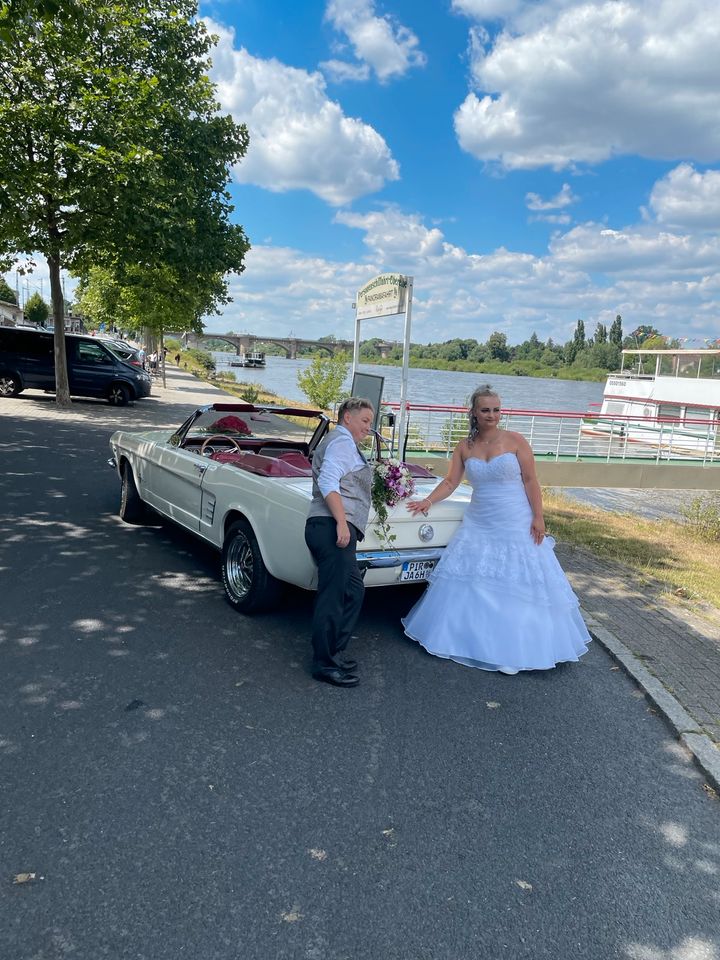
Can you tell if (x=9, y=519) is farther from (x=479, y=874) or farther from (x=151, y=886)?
(x=479, y=874)

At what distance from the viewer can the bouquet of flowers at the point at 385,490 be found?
4.85 metres

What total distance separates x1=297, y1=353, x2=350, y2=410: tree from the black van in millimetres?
5376

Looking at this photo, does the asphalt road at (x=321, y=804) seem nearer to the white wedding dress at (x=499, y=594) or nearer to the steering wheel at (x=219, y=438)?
the white wedding dress at (x=499, y=594)

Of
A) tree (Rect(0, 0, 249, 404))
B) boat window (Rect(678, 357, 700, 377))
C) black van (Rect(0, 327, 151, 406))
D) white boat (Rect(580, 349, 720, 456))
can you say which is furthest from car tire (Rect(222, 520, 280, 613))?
boat window (Rect(678, 357, 700, 377))

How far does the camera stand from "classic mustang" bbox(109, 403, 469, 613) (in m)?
4.85

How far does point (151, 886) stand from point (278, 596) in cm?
268

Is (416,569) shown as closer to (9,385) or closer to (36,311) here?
(9,385)

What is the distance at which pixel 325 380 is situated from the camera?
24812 mm

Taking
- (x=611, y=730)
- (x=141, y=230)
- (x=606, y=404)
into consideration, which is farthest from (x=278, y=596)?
(x=606, y=404)

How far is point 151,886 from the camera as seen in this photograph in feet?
8.38

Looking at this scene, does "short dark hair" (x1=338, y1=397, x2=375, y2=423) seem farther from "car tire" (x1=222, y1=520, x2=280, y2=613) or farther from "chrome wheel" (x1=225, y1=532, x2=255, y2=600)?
"chrome wheel" (x1=225, y1=532, x2=255, y2=600)

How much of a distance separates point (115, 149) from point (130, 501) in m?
11.8

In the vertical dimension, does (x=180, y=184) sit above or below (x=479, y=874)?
above

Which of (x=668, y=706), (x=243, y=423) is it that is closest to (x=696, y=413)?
(x=243, y=423)
